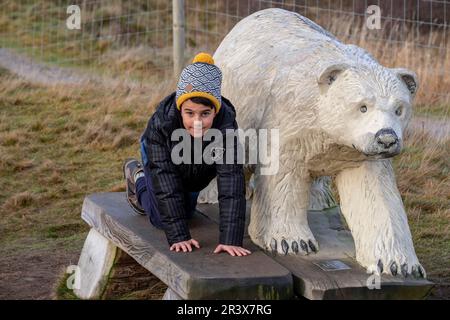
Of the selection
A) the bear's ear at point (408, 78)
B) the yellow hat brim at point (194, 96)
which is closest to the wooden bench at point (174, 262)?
the yellow hat brim at point (194, 96)

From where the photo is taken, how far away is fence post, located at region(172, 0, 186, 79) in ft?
26.6

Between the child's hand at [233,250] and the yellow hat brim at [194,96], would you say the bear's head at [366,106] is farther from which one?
the child's hand at [233,250]

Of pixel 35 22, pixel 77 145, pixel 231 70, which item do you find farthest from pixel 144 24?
pixel 231 70

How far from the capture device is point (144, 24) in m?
11.3

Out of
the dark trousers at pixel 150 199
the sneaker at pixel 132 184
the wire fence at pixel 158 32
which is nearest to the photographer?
the dark trousers at pixel 150 199

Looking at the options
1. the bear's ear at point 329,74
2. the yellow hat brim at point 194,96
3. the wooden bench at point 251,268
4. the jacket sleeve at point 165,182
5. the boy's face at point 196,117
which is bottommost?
the wooden bench at point 251,268

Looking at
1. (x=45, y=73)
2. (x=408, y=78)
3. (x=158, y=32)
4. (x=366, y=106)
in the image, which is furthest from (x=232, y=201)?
(x=158, y=32)

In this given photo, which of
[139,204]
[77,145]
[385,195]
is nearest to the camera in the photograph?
[385,195]

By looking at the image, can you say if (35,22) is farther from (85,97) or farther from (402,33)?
(402,33)

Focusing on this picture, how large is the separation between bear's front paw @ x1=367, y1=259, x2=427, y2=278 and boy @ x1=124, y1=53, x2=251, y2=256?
1.68ft

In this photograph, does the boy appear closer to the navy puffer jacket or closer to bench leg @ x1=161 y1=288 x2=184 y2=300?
the navy puffer jacket

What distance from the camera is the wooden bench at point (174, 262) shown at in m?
3.26

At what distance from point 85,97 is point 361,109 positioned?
196 inches

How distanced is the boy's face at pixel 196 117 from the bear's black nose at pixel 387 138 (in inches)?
30.1
